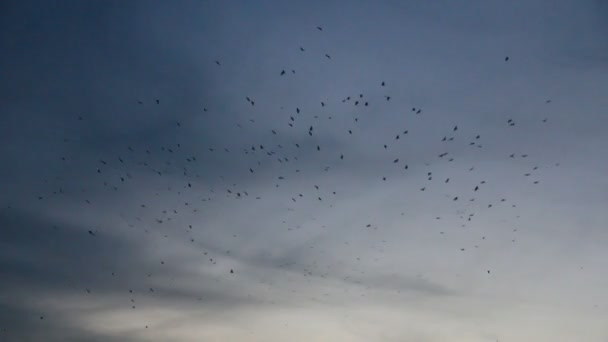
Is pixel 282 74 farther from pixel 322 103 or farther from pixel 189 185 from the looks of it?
pixel 189 185

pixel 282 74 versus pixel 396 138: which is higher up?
pixel 282 74

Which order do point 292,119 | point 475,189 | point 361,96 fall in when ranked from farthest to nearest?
point 475,189, point 292,119, point 361,96

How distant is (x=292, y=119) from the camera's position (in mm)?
38094

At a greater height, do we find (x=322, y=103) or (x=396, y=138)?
(x=322, y=103)

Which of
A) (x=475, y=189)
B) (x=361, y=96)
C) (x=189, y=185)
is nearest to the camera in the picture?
(x=361, y=96)

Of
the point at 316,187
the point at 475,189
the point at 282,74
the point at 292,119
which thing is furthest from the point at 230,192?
the point at 475,189

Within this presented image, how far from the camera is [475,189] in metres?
41.5

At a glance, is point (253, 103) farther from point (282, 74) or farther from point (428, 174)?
point (428, 174)

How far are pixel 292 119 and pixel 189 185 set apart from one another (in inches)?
477

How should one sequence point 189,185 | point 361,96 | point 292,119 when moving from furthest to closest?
point 189,185 < point 292,119 < point 361,96

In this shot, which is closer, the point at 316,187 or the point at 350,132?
the point at 350,132

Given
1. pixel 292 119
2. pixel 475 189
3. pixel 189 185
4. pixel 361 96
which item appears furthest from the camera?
pixel 189 185

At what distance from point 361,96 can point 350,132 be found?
4501 mm

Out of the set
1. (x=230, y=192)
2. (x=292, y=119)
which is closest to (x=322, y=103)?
(x=292, y=119)
